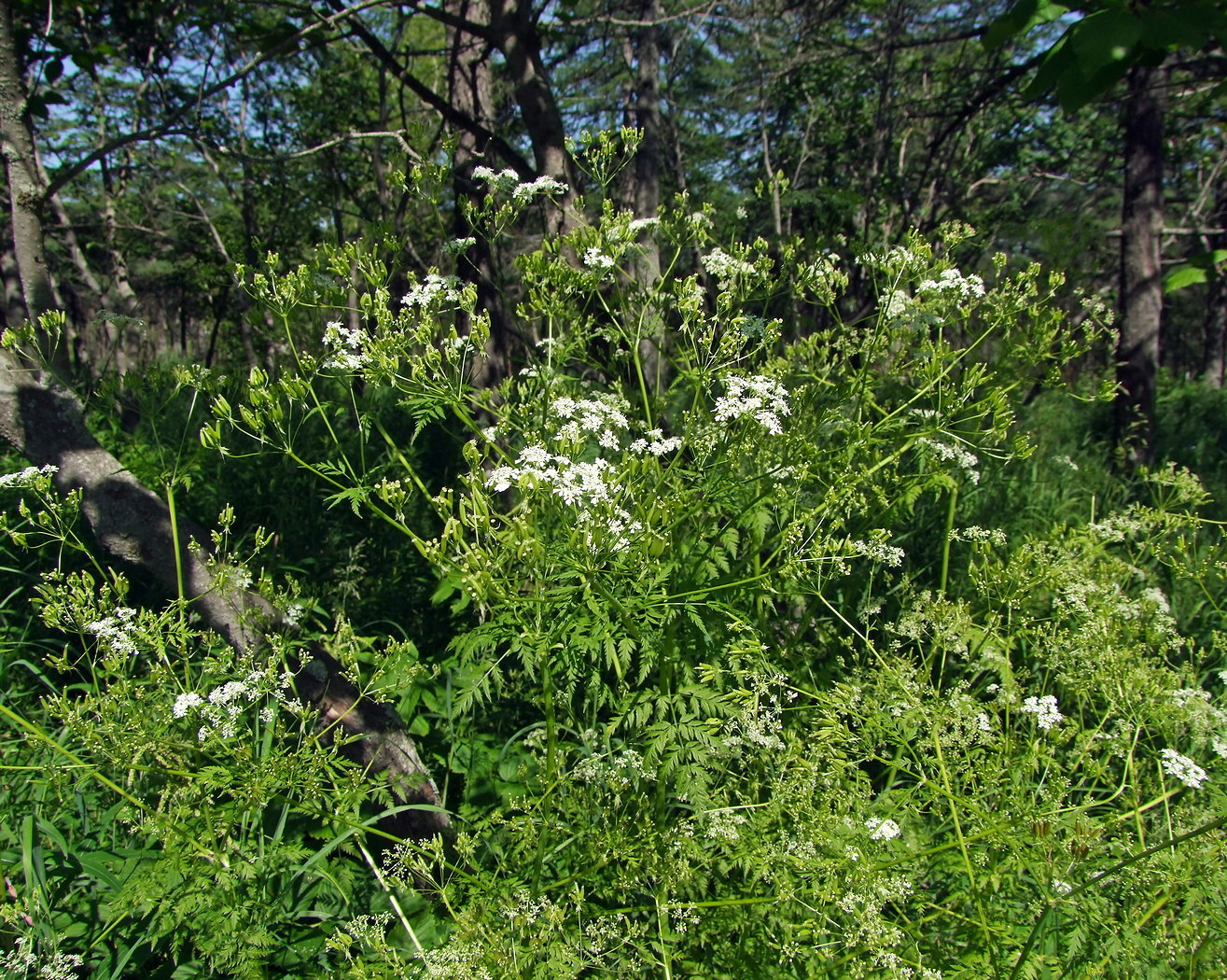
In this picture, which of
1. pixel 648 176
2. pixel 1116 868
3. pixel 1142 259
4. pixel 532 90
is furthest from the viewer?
pixel 1142 259

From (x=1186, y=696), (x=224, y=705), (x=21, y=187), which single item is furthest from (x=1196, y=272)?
(x=21, y=187)

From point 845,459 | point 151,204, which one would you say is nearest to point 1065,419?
point 845,459

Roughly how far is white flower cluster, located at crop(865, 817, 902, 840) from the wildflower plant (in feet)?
0.04

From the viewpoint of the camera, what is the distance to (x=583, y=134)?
3406mm

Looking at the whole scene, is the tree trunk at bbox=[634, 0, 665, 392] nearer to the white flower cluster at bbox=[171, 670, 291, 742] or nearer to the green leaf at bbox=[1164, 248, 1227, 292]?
the white flower cluster at bbox=[171, 670, 291, 742]

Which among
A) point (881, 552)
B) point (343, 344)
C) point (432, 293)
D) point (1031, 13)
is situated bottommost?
point (881, 552)

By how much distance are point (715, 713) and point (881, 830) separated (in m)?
0.74

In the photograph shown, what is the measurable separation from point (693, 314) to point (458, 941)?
8.01 ft

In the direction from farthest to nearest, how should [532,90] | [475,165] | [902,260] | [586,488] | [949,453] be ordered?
[475,165], [532,90], [949,453], [902,260], [586,488]

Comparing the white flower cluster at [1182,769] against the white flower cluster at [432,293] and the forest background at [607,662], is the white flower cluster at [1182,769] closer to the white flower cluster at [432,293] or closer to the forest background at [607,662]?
the forest background at [607,662]

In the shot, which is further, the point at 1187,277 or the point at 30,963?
the point at 1187,277

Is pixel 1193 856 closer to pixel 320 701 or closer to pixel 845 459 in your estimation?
pixel 845 459

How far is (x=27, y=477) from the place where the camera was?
9.14 feet

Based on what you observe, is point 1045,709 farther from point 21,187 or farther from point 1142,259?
point 1142,259
